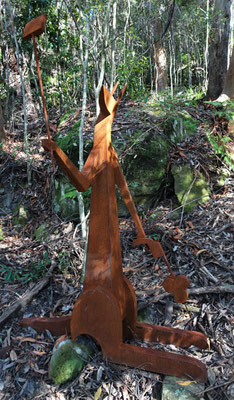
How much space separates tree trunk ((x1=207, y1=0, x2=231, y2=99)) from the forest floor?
1.23 metres

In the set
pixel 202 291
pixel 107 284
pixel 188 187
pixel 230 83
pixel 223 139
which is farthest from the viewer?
pixel 230 83

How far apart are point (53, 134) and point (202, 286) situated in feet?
12.4

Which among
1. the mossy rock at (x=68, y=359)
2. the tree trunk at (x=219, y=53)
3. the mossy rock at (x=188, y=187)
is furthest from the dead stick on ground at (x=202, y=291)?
the tree trunk at (x=219, y=53)

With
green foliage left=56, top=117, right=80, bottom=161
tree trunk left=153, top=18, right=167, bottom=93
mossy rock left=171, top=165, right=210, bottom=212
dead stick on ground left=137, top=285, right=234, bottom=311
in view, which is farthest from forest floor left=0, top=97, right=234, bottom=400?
tree trunk left=153, top=18, right=167, bottom=93

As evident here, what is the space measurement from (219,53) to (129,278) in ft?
16.3

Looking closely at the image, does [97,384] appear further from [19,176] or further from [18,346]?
[19,176]

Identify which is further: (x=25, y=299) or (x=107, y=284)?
(x=25, y=299)

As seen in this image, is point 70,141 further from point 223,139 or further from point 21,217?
point 223,139

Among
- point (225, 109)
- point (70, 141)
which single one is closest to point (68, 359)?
point (70, 141)

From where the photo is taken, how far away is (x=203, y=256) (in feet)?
10.8

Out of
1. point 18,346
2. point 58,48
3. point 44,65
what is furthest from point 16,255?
point 44,65

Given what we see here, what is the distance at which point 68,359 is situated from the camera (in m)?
2.27

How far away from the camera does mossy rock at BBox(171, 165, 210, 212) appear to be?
13.5ft

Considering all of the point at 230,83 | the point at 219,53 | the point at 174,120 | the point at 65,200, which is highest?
the point at 219,53
